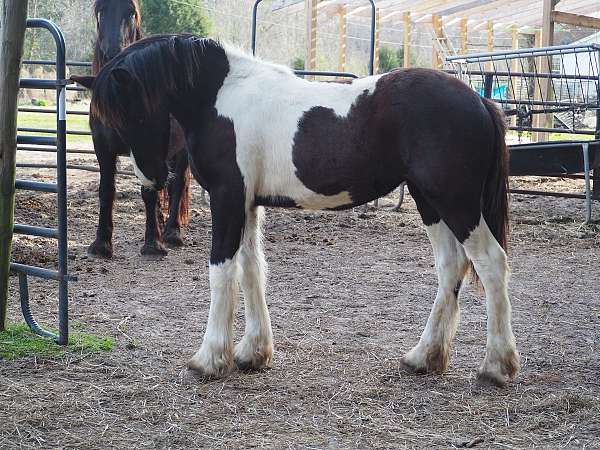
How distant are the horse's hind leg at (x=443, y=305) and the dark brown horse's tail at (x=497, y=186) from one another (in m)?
0.21

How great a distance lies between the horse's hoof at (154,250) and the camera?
266 inches

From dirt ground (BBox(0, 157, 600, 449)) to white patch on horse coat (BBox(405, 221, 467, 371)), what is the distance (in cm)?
11

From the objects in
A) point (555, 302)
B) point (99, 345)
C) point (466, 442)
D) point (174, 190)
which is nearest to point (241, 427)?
point (466, 442)

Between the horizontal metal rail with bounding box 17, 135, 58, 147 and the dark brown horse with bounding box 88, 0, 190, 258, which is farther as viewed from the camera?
the dark brown horse with bounding box 88, 0, 190, 258

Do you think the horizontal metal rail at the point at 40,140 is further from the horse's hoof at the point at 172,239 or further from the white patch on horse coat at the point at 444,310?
the horse's hoof at the point at 172,239

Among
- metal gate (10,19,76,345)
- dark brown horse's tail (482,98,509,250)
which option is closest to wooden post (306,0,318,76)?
metal gate (10,19,76,345)

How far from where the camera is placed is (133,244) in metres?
7.26

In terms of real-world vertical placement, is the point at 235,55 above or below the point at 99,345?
above

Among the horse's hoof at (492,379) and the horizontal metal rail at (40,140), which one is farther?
the horizontal metal rail at (40,140)

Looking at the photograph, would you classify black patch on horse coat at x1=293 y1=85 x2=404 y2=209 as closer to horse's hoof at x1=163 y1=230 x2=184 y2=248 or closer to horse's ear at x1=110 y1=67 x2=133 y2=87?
horse's ear at x1=110 y1=67 x2=133 y2=87

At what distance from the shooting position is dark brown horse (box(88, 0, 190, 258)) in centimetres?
638

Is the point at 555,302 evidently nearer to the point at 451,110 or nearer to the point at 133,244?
the point at 451,110

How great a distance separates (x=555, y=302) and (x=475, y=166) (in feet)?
7.40

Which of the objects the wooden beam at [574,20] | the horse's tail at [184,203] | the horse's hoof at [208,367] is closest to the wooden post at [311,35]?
the wooden beam at [574,20]
